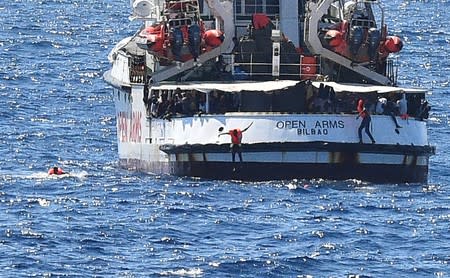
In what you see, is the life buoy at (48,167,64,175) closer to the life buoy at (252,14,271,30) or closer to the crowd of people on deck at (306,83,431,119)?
the life buoy at (252,14,271,30)

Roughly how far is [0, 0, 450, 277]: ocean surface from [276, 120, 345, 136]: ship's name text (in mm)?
1558

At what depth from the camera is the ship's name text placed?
6091 cm

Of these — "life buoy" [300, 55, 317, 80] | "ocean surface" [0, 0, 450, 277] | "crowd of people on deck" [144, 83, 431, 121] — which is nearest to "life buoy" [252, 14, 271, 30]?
"life buoy" [300, 55, 317, 80]

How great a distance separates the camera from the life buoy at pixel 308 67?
68.1m

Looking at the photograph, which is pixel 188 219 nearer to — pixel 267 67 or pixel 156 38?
pixel 156 38

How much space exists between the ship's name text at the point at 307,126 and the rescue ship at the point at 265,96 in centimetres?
3

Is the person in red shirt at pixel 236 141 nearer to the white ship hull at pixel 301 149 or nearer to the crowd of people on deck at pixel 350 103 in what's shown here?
the white ship hull at pixel 301 149

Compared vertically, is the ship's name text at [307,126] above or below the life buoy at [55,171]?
above

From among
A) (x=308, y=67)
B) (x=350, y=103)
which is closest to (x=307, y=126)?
(x=350, y=103)

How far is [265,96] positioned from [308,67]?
5221 millimetres

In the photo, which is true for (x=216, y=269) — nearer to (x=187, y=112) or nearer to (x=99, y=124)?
(x=187, y=112)

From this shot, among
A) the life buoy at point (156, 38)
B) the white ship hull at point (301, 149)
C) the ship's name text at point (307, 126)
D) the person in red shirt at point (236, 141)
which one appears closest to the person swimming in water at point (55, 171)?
the white ship hull at point (301, 149)

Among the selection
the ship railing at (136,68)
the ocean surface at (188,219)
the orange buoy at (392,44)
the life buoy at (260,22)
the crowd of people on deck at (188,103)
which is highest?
the life buoy at (260,22)

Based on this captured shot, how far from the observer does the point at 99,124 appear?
3342 inches
